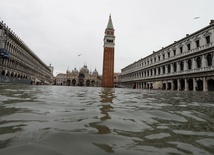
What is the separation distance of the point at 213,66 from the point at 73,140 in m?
27.2

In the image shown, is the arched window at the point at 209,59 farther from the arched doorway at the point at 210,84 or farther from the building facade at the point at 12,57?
the building facade at the point at 12,57

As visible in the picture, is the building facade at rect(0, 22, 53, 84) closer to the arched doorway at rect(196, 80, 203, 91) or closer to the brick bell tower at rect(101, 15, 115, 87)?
the brick bell tower at rect(101, 15, 115, 87)

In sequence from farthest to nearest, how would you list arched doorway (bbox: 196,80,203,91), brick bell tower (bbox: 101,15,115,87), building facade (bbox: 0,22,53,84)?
brick bell tower (bbox: 101,15,115,87) → building facade (bbox: 0,22,53,84) → arched doorway (bbox: 196,80,203,91)

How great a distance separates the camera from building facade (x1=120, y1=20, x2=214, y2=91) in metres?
25.3

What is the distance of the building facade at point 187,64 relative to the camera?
25.3 meters

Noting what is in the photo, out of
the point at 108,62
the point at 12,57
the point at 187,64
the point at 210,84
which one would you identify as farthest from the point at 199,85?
the point at 12,57

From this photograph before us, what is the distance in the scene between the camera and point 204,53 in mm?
25906

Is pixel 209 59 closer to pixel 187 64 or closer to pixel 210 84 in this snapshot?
pixel 210 84

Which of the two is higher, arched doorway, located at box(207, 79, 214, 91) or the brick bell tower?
the brick bell tower

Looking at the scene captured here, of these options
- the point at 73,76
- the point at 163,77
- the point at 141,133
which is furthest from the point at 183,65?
the point at 73,76

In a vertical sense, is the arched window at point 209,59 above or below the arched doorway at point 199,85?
above

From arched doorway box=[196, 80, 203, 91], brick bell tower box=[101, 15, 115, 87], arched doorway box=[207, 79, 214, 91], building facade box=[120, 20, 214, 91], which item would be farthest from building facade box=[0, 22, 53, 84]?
arched doorway box=[207, 79, 214, 91]

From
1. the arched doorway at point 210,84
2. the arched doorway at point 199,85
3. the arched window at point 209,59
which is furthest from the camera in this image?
the arched doorway at point 199,85

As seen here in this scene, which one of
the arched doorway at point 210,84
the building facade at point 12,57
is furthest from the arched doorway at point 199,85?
the building facade at point 12,57
